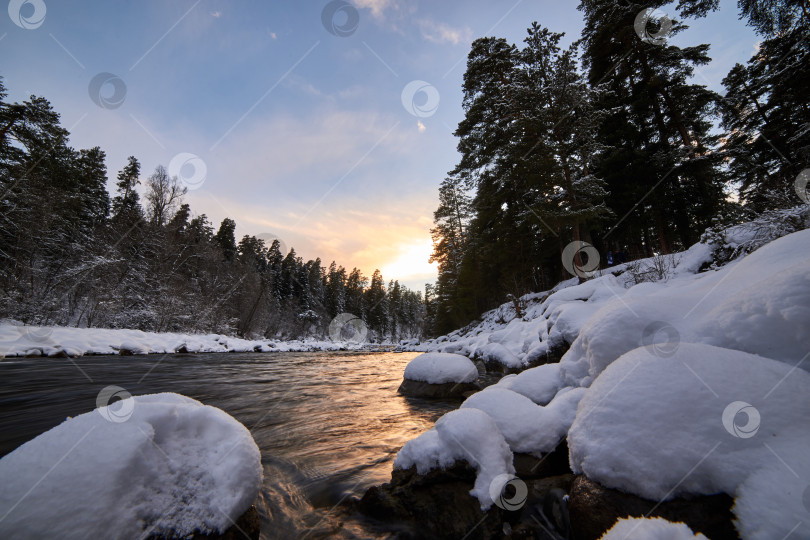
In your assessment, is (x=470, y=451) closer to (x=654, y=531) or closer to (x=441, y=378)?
(x=654, y=531)

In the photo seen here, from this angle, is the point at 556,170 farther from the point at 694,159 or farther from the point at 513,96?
the point at 694,159

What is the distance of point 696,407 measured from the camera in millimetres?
1908

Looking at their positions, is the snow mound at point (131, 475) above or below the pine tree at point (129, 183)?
below

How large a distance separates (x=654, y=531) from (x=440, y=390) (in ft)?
18.1

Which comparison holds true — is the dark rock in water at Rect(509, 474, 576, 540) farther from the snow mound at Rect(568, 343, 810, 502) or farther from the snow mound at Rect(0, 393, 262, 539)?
the snow mound at Rect(0, 393, 262, 539)

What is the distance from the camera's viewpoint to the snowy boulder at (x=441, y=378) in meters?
6.59

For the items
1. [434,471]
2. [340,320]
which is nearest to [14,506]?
[434,471]

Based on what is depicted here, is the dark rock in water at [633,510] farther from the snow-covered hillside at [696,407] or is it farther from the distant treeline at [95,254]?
the distant treeline at [95,254]

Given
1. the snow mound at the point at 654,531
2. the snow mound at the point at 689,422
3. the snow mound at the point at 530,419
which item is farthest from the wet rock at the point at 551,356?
the snow mound at the point at 654,531

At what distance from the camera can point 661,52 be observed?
16062mm

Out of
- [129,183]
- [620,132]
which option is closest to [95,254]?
[129,183]

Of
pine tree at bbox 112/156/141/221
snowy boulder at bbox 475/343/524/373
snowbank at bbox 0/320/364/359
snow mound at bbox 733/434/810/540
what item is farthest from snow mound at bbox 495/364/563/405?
pine tree at bbox 112/156/141/221

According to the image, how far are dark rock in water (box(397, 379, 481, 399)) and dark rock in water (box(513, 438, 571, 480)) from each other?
12.4 ft

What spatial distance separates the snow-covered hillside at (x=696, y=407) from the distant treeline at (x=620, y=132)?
34.2ft
